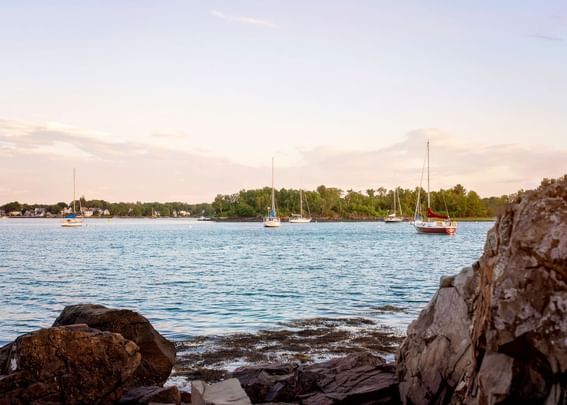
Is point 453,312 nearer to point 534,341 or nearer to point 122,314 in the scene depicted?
point 534,341

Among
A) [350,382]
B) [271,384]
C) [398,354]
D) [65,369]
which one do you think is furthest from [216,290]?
[398,354]

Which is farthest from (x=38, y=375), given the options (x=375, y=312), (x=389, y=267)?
(x=389, y=267)

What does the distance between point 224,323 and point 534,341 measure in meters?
17.6

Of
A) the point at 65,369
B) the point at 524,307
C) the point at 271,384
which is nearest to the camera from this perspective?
the point at 524,307

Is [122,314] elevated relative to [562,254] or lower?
lower

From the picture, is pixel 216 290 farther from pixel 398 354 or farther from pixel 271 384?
pixel 398 354

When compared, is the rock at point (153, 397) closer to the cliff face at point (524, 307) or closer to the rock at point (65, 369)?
the rock at point (65, 369)

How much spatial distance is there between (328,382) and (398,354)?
1207mm

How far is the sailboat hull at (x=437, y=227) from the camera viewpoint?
372ft

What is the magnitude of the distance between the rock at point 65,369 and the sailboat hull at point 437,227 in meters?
108

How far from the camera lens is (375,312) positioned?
23.8 m

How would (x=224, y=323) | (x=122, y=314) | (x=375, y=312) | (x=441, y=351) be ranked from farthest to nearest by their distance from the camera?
(x=375, y=312)
(x=224, y=323)
(x=122, y=314)
(x=441, y=351)

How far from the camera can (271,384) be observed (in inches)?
386

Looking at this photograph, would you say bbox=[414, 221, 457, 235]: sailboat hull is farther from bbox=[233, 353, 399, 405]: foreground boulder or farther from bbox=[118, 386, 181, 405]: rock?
bbox=[118, 386, 181, 405]: rock
